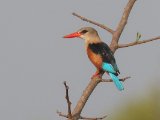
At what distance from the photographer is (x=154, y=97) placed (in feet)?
112

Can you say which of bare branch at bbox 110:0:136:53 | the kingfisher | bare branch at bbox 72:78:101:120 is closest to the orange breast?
the kingfisher

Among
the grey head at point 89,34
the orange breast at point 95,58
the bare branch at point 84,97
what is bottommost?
the bare branch at point 84,97

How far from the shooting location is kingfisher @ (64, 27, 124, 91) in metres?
Answer: 10.2

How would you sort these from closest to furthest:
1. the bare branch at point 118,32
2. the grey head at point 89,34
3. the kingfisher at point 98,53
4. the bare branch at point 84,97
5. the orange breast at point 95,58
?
the bare branch at point 84,97 < the bare branch at point 118,32 < the kingfisher at point 98,53 < the orange breast at point 95,58 < the grey head at point 89,34

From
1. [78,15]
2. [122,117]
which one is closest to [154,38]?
[78,15]

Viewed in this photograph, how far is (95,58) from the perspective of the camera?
1086cm

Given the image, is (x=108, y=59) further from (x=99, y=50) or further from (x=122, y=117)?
(x=122, y=117)

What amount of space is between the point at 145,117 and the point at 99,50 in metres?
22.9

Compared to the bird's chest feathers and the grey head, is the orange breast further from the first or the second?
the grey head

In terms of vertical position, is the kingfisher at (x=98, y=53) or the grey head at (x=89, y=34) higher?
the grey head at (x=89, y=34)

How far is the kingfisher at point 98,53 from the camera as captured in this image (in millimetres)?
10227

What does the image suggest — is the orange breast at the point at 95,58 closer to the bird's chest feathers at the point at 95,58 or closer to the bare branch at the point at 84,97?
the bird's chest feathers at the point at 95,58

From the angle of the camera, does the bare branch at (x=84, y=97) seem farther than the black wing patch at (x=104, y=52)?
No

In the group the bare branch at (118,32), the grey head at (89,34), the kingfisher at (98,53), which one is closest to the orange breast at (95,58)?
the kingfisher at (98,53)
